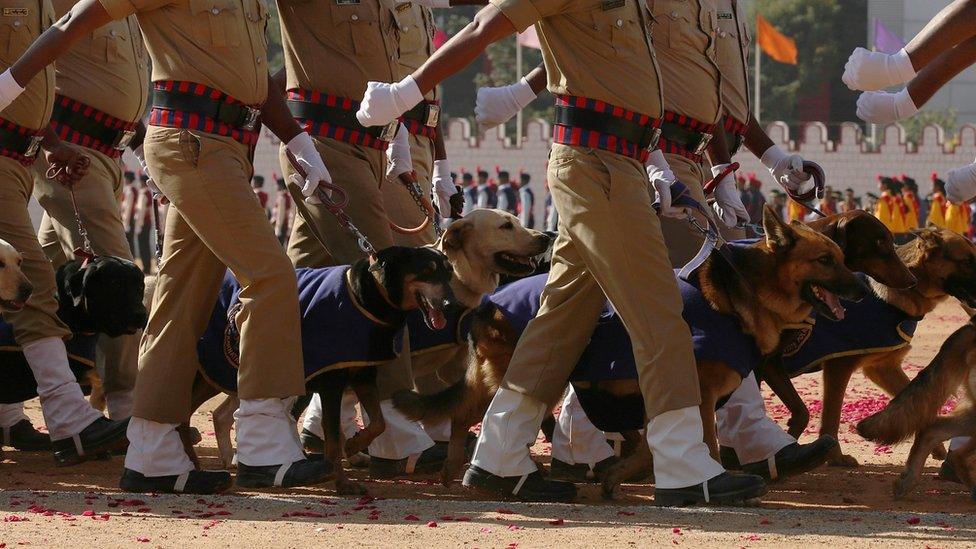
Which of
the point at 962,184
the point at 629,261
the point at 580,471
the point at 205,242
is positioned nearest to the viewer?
the point at 629,261

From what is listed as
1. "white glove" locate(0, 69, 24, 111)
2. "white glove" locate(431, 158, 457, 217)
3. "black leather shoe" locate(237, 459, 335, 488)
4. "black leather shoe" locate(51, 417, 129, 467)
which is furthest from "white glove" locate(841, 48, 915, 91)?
"black leather shoe" locate(51, 417, 129, 467)

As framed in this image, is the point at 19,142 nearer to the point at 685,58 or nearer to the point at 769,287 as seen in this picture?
the point at 685,58

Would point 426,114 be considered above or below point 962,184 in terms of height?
above

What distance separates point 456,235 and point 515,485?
4.43ft

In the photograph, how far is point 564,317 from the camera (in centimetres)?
666

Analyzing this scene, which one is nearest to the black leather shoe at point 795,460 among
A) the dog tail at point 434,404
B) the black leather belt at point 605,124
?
the dog tail at point 434,404

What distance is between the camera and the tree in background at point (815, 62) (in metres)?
76.5

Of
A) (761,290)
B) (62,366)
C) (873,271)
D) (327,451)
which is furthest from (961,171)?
(62,366)

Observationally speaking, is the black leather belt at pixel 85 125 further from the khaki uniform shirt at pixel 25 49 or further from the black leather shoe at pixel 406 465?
the black leather shoe at pixel 406 465

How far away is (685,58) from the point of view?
25.3ft

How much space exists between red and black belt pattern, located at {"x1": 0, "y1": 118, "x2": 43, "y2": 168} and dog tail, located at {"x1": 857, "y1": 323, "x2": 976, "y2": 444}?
4172 mm

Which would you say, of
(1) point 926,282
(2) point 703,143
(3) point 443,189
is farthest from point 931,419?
(3) point 443,189

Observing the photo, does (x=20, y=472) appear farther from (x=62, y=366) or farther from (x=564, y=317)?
(x=564, y=317)

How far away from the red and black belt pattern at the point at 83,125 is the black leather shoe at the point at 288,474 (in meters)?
2.70
